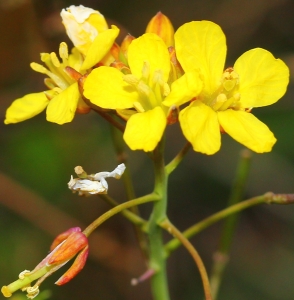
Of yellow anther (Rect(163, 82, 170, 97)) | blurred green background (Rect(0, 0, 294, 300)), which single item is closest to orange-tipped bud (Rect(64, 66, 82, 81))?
yellow anther (Rect(163, 82, 170, 97))

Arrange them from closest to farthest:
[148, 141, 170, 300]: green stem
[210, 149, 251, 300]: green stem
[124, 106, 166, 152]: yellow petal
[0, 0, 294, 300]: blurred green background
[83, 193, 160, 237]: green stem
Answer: [124, 106, 166, 152]: yellow petal < [83, 193, 160, 237]: green stem < [148, 141, 170, 300]: green stem < [210, 149, 251, 300]: green stem < [0, 0, 294, 300]: blurred green background

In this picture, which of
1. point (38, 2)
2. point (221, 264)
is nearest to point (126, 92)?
point (221, 264)

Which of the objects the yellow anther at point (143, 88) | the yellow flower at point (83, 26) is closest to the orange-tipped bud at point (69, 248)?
the yellow anther at point (143, 88)

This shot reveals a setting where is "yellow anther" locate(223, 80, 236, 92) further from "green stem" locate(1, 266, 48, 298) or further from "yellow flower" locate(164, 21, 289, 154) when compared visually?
"green stem" locate(1, 266, 48, 298)

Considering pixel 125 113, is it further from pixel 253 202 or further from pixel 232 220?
pixel 232 220

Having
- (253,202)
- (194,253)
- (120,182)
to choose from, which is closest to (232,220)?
(253,202)

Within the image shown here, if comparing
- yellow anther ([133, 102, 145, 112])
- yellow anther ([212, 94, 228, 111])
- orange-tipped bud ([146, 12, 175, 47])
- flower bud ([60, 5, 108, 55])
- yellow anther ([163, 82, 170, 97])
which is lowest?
yellow anther ([212, 94, 228, 111])
